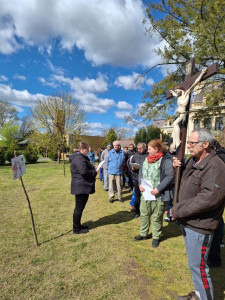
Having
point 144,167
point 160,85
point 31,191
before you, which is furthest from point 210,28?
point 31,191

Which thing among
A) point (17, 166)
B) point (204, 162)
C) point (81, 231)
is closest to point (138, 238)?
point (81, 231)

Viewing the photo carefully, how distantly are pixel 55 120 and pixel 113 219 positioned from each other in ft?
59.7

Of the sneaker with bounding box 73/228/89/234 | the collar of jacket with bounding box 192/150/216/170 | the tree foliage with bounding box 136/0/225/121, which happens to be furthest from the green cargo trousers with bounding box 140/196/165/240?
the tree foliage with bounding box 136/0/225/121

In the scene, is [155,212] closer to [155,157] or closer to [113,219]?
[155,157]

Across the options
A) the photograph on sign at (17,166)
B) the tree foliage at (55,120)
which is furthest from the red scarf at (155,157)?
the tree foliage at (55,120)

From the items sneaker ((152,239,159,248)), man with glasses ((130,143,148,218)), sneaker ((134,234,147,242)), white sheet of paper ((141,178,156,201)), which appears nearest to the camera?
white sheet of paper ((141,178,156,201))

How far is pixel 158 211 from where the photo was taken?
350cm

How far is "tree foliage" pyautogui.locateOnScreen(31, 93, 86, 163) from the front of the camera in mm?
21156

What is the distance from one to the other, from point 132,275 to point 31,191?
646 cm

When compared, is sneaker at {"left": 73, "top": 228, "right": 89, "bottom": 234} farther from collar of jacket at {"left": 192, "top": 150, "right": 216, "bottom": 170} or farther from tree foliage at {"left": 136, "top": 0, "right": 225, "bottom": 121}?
tree foliage at {"left": 136, "top": 0, "right": 225, "bottom": 121}

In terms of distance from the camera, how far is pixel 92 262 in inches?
122

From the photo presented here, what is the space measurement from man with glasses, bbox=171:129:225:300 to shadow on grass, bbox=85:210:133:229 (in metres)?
2.92

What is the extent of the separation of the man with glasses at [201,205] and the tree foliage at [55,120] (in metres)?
20.5

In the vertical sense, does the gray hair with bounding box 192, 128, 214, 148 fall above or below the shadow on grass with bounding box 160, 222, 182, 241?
above
